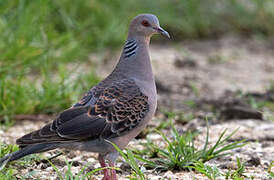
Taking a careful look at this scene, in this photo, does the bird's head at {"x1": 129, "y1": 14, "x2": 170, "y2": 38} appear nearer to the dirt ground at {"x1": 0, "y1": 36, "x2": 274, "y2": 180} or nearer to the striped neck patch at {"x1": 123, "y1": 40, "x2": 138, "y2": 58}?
the striped neck patch at {"x1": 123, "y1": 40, "x2": 138, "y2": 58}

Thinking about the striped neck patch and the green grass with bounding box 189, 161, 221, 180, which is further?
the striped neck patch

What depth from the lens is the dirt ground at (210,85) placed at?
3836 mm

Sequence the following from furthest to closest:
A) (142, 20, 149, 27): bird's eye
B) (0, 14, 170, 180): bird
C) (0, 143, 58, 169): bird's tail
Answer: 1. (142, 20, 149, 27): bird's eye
2. (0, 14, 170, 180): bird
3. (0, 143, 58, 169): bird's tail

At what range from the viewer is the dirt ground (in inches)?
151

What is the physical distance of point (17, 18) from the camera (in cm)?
572

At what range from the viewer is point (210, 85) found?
258 inches

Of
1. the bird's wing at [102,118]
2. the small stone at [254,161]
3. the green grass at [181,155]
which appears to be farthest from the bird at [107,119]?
the small stone at [254,161]

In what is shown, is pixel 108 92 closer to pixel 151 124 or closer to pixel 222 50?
pixel 151 124

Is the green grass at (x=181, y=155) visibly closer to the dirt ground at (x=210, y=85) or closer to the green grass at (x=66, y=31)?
the dirt ground at (x=210, y=85)

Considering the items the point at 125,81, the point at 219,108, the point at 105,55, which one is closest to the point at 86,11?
the point at 105,55

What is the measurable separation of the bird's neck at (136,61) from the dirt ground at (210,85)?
0.68 metres

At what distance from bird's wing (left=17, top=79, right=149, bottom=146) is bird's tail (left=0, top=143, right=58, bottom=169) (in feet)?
0.12

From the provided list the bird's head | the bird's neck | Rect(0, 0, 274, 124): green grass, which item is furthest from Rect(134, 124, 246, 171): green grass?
Rect(0, 0, 274, 124): green grass

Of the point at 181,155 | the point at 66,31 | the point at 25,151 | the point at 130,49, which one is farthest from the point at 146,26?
the point at 66,31
